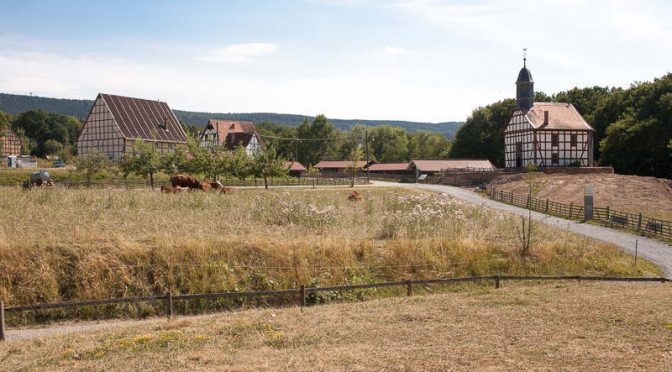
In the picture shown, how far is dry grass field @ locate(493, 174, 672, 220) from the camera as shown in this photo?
135ft

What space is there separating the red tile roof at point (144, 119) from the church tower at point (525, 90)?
4211 cm

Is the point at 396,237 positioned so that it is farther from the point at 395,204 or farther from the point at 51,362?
the point at 51,362

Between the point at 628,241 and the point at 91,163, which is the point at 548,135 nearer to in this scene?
the point at 628,241

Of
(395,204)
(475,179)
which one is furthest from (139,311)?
(475,179)

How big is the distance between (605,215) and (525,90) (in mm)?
33994

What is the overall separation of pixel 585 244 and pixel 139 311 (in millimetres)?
17965

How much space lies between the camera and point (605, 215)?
34594 mm

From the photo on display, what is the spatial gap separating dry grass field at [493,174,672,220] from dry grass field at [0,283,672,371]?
28.5 meters

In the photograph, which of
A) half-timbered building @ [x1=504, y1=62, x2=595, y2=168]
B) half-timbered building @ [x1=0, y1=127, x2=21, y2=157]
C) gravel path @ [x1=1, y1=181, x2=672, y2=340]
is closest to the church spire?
half-timbered building @ [x1=504, y1=62, x2=595, y2=168]

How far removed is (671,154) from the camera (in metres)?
53.5

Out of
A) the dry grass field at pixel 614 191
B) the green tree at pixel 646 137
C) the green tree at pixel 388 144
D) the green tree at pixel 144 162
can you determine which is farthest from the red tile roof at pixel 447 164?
the green tree at pixel 388 144

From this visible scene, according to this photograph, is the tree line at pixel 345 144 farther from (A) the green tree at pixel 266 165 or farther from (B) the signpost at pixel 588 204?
(B) the signpost at pixel 588 204

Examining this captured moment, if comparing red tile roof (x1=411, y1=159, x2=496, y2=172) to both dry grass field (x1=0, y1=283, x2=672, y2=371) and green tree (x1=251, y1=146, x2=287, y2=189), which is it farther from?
dry grass field (x1=0, y1=283, x2=672, y2=371)

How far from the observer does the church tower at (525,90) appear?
6550 centimetres
